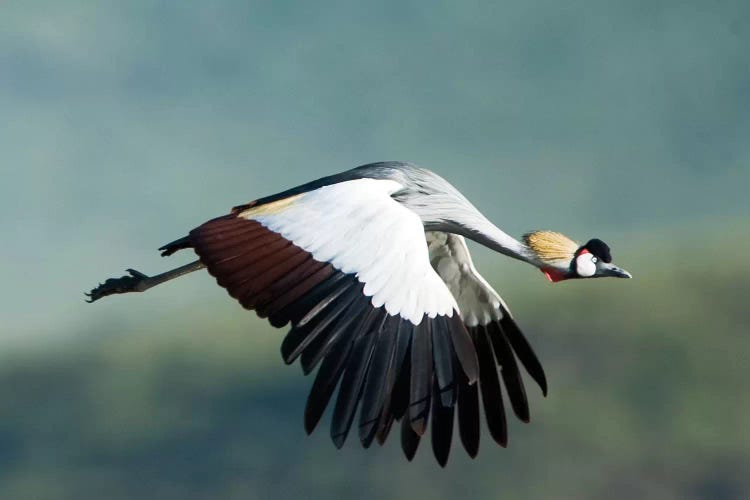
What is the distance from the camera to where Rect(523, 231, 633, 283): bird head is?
18.7 ft

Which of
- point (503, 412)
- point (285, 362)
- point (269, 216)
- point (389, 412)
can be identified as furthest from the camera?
point (503, 412)

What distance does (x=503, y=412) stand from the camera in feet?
17.8

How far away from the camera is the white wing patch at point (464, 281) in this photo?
19.2ft

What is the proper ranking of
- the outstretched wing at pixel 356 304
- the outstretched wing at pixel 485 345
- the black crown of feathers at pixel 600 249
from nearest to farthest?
the outstretched wing at pixel 356 304 → the outstretched wing at pixel 485 345 → the black crown of feathers at pixel 600 249

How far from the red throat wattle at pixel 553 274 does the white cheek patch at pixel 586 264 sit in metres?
0.09

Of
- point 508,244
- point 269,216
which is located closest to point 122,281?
point 269,216

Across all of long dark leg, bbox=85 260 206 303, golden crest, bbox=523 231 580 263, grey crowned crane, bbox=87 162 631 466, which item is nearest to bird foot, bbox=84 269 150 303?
long dark leg, bbox=85 260 206 303

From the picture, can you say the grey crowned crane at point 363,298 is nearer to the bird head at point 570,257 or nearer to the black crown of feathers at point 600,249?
the bird head at point 570,257

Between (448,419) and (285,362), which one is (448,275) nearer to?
(448,419)

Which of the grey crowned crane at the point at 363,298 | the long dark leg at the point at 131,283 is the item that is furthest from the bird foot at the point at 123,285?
the grey crowned crane at the point at 363,298

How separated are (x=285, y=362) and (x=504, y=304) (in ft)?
5.48

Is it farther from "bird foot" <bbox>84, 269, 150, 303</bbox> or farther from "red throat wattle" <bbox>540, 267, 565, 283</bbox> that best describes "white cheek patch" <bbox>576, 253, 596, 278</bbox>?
"bird foot" <bbox>84, 269, 150, 303</bbox>

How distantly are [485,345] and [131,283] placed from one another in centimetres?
180

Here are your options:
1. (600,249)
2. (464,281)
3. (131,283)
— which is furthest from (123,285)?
(600,249)
